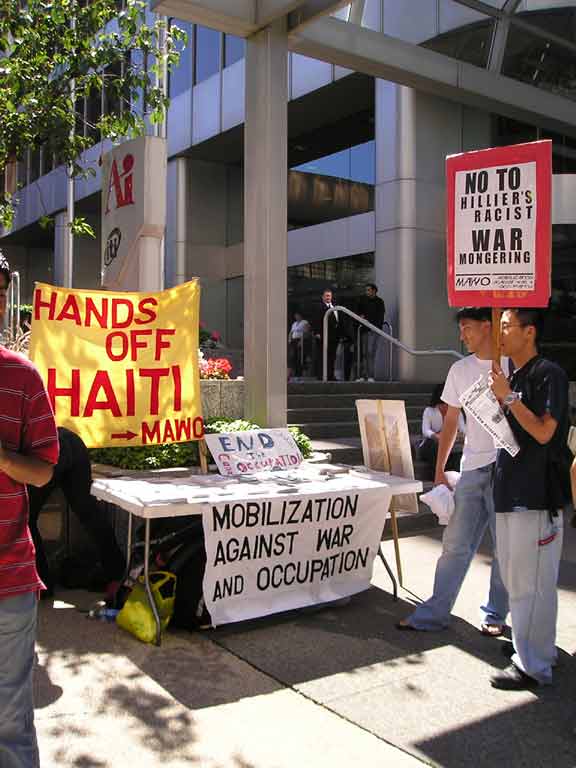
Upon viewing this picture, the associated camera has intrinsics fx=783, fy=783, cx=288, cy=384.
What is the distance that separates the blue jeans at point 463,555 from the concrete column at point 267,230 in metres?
3.75

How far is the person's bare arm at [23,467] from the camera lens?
7.36ft

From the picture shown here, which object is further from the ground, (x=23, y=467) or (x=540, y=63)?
(x=540, y=63)

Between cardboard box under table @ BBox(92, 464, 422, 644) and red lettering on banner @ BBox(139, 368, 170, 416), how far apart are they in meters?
0.66

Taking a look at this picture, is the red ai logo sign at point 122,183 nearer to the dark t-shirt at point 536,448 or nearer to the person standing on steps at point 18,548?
the dark t-shirt at point 536,448

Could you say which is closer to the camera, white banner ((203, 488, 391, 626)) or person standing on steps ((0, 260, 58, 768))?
person standing on steps ((0, 260, 58, 768))

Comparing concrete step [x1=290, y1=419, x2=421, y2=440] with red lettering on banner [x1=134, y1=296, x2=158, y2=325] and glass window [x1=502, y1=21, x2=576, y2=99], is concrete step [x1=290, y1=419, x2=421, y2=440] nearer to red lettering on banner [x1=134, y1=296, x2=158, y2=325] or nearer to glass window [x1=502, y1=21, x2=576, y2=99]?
red lettering on banner [x1=134, y1=296, x2=158, y2=325]

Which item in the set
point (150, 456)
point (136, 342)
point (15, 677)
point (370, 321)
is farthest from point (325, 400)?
point (15, 677)

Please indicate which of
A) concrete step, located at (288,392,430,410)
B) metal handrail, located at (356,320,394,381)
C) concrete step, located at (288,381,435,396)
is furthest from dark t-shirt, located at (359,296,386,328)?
concrete step, located at (288,392,430,410)

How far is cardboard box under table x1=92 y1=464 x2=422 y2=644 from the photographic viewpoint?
4.66m

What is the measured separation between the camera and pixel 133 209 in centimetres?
764

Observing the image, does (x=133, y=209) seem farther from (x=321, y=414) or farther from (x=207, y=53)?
(x=207, y=53)

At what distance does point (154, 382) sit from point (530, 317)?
9.78 ft

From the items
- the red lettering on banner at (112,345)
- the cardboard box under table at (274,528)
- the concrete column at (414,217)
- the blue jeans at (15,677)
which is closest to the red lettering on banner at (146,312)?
the red lettering on banner at (112,345)

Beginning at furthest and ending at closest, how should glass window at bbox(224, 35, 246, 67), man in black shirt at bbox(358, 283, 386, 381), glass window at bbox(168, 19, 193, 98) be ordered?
glass window at bbox(168, 19, 193, 98), glass window at bbox(224, 35, 246, 67), man in black shirt at bbox(358, 283, 386, 381)
